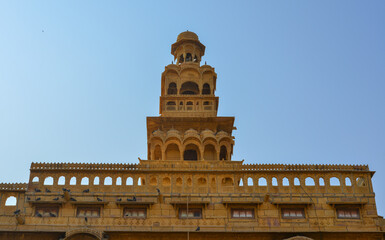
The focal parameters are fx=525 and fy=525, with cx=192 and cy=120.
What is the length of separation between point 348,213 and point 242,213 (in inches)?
216

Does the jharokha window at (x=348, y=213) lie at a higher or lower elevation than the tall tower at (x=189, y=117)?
lower

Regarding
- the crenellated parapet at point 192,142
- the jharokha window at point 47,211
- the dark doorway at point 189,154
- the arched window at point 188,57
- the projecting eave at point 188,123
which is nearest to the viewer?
the jharokha window at point 47,211

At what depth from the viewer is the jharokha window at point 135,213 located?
26.8 metres

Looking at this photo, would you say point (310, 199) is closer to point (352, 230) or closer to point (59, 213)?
point (352, 230)

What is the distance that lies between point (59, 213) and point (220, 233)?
8.15 m

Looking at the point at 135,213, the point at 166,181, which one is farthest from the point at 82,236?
the point at 166,181

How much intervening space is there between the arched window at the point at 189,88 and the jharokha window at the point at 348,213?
50.9 ft

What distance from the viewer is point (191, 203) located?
88.3 feet

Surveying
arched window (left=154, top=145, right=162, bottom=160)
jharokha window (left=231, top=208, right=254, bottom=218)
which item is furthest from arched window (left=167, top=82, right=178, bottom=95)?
jharokha window (left=231, top=208, right=254, bottom=218)

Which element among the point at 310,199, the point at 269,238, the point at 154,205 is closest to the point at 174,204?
the point at 154,205

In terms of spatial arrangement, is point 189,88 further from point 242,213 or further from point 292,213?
point 292,213

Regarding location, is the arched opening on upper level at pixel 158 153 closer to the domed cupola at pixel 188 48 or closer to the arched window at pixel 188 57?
the domed cupola at pixel 188 48

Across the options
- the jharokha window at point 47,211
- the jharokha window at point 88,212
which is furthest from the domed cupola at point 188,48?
the jharokha window at point 47,211

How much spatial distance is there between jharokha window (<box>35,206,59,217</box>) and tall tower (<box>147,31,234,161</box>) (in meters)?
8.15
